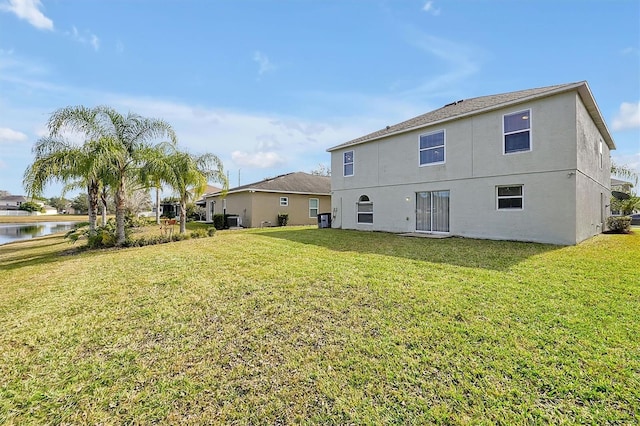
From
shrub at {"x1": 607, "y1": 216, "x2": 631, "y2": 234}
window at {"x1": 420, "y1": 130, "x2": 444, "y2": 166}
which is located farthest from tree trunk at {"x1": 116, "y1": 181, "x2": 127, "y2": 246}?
shrub at {"x1": 607, "y1": 216, "x2": 631, "y2": 234}

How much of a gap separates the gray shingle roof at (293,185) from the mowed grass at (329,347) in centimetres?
1648

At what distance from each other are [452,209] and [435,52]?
7.13 metres

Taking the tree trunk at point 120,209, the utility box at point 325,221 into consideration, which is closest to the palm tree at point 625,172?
the utility box at point 325,221

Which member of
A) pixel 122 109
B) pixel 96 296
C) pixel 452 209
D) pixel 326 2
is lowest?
pixel 96 296

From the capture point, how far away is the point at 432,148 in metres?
13.2

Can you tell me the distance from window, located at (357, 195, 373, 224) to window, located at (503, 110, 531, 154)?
23.1 feet

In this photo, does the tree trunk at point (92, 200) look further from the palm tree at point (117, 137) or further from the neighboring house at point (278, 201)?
the neighboring house at point (278, 201)

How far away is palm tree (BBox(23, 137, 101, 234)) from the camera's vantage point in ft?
35.0

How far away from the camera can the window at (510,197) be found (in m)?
10.6

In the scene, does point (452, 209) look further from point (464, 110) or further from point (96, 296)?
point (96, 296)

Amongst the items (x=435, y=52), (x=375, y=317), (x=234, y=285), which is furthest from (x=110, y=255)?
(x=435, y=52)

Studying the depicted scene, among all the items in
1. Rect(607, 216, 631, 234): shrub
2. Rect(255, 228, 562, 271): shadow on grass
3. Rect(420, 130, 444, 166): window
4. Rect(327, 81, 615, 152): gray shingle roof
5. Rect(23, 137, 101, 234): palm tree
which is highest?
Rect(327, 81, 615, 152): gray shingle roof

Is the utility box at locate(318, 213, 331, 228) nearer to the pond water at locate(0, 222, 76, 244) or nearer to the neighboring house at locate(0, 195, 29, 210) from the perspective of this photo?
the pond water at locate(0, 222, 76, 244)

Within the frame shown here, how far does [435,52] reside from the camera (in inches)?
498
